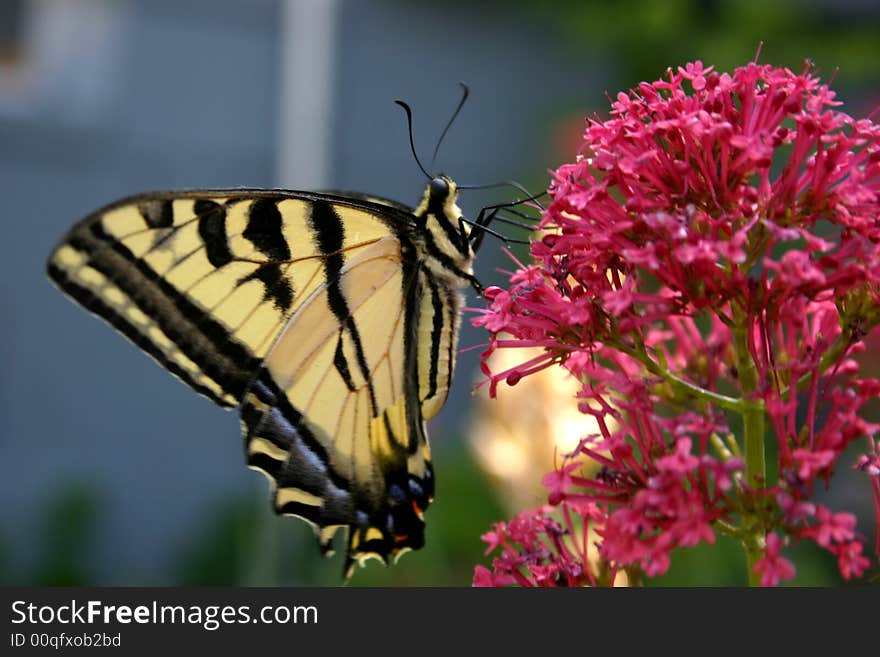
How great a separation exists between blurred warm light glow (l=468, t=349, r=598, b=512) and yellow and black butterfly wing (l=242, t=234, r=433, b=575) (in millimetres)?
646

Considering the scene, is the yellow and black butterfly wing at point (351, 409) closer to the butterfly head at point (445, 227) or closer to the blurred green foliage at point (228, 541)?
the butterfly head at point (445, 227)

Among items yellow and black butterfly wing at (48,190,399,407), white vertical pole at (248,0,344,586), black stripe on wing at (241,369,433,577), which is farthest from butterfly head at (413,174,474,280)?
white vertical pole at (248,0,344,586)

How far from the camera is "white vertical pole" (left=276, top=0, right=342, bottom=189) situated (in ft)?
21.4

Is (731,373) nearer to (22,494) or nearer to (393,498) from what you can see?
(393,498)

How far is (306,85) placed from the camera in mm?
6566

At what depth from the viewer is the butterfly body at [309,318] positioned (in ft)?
6.25

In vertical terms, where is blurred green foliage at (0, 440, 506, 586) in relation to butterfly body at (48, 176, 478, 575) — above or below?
above

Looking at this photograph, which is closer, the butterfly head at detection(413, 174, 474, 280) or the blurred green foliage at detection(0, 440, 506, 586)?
Result: the butterfly head at detection(413, 174, 474, 280)

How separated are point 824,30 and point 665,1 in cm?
108

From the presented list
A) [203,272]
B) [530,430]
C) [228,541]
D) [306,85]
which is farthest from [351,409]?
[306,85]

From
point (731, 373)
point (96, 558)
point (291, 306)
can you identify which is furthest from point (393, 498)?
point (96, 558)

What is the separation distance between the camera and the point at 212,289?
1954mm

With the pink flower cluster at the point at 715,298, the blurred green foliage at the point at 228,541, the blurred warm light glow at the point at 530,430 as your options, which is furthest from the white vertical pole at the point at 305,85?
the pink flower cluster at the point at 715,298

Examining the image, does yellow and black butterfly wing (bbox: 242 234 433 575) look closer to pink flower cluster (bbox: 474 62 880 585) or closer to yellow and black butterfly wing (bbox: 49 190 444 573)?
yellow and black butterfly wing (bbox: 49 190 444 573)
